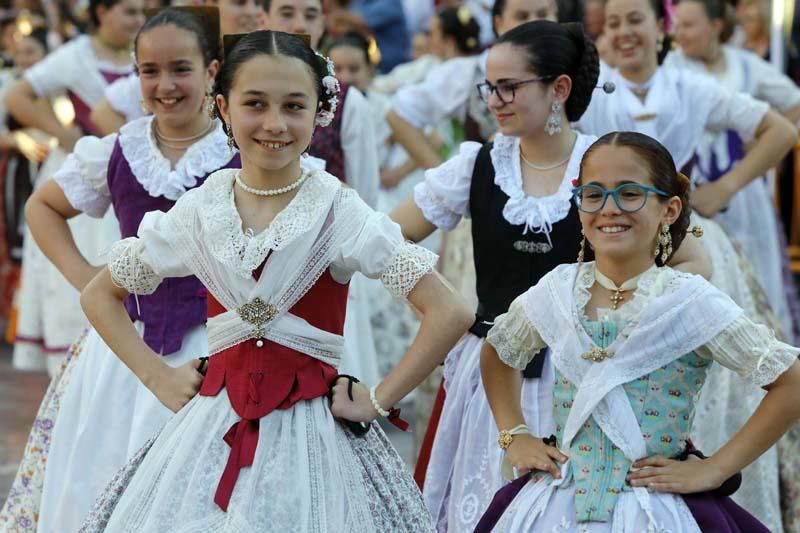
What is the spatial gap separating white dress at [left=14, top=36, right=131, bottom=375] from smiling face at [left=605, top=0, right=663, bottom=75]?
2116mm

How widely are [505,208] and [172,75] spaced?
1033mm

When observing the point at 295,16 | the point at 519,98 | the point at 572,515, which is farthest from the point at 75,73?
the point at 572,515

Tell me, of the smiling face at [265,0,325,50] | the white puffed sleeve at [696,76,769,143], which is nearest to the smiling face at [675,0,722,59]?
the white puffed sleeve at [696,76,769,143]

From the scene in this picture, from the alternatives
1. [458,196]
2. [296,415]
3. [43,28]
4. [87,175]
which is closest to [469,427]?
[458,196]

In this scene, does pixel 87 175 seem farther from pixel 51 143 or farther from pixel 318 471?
pixel 51 143

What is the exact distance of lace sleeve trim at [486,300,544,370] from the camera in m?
3.54

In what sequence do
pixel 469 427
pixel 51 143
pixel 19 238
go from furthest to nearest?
pixel 19 238, pixel 51 143, pixel 469 427

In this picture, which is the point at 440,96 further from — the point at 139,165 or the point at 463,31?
the point at 139,165

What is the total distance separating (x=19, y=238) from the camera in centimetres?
982

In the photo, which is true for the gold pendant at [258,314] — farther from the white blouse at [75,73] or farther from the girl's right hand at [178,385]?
the white blouse at [75,73]

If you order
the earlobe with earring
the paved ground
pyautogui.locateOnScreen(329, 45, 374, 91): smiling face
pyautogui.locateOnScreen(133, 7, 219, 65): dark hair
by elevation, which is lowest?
the paved ground

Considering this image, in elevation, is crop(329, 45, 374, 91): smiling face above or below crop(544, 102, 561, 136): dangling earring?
below

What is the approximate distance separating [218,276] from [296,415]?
14.1 inches

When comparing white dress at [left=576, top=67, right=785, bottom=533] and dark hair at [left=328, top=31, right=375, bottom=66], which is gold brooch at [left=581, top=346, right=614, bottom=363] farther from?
dark hair at [left=328, top=31, right=375, bottom=66]
